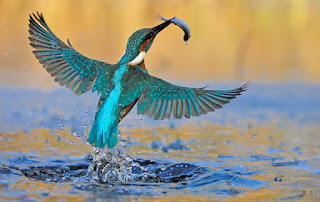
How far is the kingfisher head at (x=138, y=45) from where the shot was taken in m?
6.33

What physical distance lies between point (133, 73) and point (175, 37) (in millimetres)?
7450

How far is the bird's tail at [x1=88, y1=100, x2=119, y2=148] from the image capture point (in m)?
5.83

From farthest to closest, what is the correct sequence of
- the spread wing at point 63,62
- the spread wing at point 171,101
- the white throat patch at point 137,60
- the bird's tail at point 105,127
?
the spread wing at point 63,62, the white throat patch at point 137,60, the spread wing at point 171,101, the bird's tail at point 105,127

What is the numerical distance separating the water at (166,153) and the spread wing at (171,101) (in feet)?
2.19

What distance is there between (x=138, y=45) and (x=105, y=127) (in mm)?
1004

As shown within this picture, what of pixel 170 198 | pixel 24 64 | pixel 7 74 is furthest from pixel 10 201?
pixel 24 64

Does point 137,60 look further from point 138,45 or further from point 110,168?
point 110,168

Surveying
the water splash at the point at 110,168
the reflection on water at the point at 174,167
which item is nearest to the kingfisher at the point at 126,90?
the water splash at the point at 110,168

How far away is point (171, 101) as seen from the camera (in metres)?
6.12

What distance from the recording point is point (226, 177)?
20.4 feet

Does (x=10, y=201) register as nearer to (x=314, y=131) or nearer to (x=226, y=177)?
(x=226, y=177)

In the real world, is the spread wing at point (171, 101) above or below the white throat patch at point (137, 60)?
below

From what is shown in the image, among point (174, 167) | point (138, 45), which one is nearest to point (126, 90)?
point (138, 45)

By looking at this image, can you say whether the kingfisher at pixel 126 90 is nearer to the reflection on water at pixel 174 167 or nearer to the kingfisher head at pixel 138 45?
the kingfisher head at pixel 138 45
